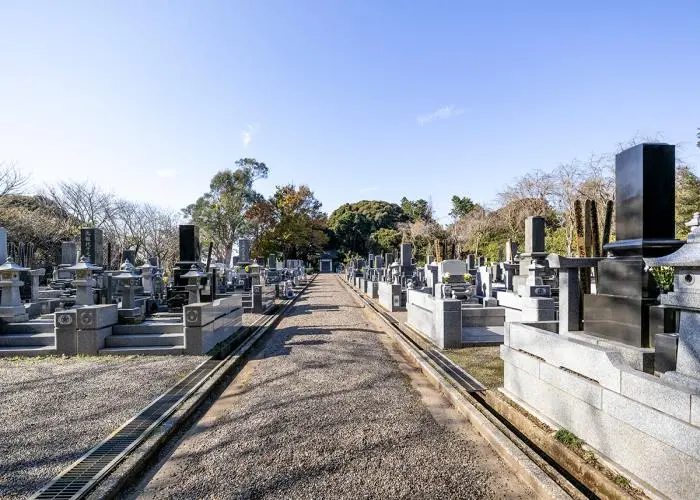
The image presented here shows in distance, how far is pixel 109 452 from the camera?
359cm

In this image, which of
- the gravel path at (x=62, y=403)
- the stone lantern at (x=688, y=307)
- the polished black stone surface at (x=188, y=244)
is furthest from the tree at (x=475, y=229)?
the stone lantern at (x=688, y=307)

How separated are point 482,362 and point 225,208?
125 ft

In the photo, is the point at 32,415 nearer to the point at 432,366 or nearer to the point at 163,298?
the point at 432,366

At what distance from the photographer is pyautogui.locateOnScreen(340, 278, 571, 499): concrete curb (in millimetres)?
2939

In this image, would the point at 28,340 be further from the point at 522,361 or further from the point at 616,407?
the point at 616,407

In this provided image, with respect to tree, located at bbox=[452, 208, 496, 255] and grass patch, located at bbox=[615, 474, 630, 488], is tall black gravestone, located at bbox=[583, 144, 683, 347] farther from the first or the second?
tree, located at bbox=[452, 208, 496, 255]

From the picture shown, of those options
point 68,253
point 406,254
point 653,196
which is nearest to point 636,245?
point 653,196

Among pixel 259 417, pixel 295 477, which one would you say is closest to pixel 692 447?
pixel 295 477

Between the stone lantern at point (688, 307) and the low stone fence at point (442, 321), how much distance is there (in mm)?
4869

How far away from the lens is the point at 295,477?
3236mm

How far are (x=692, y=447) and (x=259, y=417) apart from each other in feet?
12.8

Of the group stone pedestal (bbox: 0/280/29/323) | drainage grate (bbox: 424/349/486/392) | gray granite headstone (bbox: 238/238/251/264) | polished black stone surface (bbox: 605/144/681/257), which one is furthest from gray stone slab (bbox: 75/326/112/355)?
gray granite headstone (bbox: 238/238/251/264)

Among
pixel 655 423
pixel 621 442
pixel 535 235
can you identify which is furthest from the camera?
pixel 535 235

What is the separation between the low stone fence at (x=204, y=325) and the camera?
7438mm
